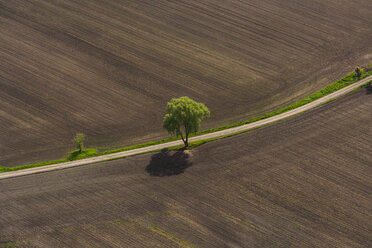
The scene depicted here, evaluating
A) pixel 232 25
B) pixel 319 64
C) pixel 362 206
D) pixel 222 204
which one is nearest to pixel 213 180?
pixel 222 204

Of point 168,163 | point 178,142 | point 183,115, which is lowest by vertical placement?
point 168,163

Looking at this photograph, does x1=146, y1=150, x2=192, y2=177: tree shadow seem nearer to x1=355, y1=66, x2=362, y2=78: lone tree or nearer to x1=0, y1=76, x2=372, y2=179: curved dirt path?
x1=0, y1=76, x2=372, y2=179: curved dirt path

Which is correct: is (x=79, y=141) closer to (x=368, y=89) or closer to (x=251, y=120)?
(x=251, y=120)

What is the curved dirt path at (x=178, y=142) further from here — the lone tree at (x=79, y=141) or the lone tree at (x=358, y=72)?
the lone tree at (x=358, y=72)

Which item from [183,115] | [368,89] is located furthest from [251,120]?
[368,89]

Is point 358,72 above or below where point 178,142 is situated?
above

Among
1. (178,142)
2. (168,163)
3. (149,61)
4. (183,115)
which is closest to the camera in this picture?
(183,115)

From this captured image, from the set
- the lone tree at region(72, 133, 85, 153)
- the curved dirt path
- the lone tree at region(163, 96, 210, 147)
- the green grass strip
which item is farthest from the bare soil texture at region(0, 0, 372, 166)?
the lone tree at region(163, 96, 210, 147)

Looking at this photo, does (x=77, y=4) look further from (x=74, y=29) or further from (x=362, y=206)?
(x=362, y=206)
